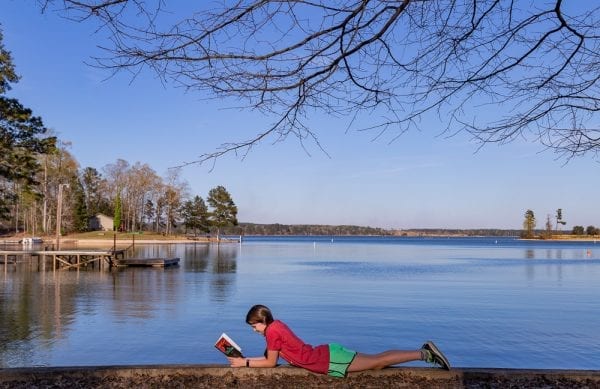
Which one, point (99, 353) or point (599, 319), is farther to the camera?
point (599, 319)

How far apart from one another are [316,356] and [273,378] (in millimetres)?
494

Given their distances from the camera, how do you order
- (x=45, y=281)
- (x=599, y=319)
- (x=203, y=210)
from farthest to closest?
(x=203, y=210)
(x=45, y=281)
(x=599, y=319)

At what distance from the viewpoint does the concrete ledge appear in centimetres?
584

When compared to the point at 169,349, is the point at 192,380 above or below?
above

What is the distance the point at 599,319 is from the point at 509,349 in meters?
6.17

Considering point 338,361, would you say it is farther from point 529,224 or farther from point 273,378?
point 529,224

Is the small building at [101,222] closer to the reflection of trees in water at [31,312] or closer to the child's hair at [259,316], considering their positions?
the reflection of trees in water at [31,312]

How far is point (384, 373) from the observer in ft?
20.1

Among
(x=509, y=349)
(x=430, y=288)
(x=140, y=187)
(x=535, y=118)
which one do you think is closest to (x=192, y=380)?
(x=535, y=118)

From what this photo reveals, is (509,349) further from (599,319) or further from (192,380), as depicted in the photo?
(192,380)

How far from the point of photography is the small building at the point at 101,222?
321ft

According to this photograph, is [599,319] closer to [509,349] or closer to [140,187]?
[509,349]

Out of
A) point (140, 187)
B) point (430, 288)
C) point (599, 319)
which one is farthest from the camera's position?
point (140, 187)

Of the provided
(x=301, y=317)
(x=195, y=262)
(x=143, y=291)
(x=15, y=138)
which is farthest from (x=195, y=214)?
(x=301, y=317)
